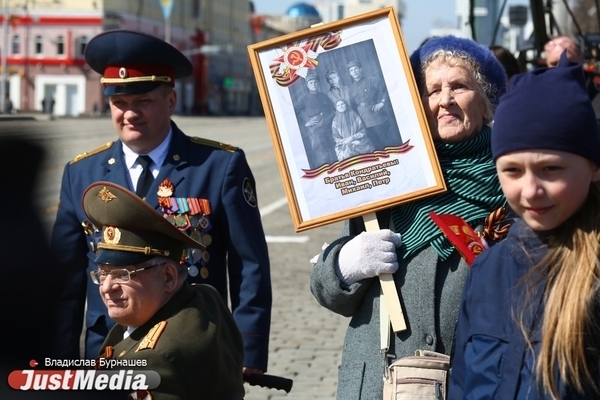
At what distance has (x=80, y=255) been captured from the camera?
14.6 ft

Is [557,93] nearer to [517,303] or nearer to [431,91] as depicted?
[517,303]

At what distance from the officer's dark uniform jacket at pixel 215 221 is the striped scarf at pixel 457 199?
1.01 m

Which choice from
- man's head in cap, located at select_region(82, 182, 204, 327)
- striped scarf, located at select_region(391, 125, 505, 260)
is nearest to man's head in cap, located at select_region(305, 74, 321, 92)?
striped scarf, located at select_region(391, 125, 505, 260)

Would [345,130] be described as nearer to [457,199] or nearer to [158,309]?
[457,199]

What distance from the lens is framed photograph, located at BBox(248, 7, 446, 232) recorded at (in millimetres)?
3668

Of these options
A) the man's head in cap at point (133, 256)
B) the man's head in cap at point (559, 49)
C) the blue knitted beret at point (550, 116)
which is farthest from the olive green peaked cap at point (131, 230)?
the man's head in cap at point (559, 49)

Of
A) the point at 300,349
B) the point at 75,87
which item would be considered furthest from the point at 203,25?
the point at 300,349

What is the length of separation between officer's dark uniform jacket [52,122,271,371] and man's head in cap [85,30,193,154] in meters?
0.13

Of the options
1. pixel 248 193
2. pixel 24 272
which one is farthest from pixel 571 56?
pixel 24 272

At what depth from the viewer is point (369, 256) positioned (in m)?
3.52

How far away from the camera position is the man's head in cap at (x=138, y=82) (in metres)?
4.48

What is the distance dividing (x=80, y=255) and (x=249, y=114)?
123623 mm

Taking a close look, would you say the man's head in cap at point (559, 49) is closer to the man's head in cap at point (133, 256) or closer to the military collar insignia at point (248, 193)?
the military collar insignia at point (248, 193)

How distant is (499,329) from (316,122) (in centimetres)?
113
